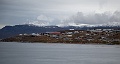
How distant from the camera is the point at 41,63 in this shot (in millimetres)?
82438

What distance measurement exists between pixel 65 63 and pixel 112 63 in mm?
15639

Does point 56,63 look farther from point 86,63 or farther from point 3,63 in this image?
point 3,63

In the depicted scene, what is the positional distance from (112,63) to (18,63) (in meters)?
30.7

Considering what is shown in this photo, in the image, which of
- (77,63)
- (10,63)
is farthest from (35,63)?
(77,63)

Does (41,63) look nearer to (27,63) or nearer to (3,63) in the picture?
(27,63)

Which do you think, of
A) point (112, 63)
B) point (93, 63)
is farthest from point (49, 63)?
point (112, 63)

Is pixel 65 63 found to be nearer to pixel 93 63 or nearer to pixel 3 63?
pixel 93 63

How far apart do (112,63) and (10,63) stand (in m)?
33.2

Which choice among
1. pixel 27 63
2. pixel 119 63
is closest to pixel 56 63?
pixel 27 63

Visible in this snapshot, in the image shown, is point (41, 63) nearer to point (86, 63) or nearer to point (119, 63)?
point (86, 63)

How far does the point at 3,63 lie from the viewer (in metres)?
81.0

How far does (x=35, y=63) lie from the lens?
83.1m

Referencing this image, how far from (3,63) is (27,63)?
752cm

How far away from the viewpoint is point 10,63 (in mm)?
81562
